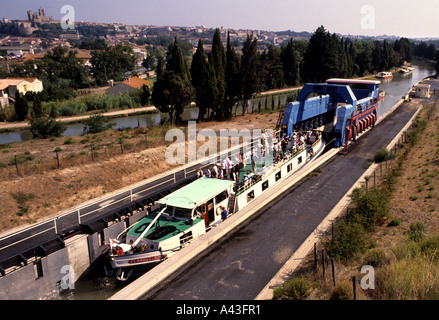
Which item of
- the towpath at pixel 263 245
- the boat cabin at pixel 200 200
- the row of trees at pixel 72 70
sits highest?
the row of trees at pixel 72 70

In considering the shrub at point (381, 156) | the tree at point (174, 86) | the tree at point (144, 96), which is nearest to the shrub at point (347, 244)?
the shrub at point (381, 156)

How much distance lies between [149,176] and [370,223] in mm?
17339

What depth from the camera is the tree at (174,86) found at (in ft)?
133

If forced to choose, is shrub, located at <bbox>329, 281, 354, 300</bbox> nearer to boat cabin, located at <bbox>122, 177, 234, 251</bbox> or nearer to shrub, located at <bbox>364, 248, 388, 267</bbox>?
shrub, located at <bbox>364, 248, 388, 267</bbox>

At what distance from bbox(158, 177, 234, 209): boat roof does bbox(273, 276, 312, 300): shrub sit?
5.94 meters

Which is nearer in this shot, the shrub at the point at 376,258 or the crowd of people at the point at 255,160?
the shrub at the point at 376,258

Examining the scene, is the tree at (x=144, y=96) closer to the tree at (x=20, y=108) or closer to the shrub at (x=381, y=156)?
the tree at (x=20, y=108)

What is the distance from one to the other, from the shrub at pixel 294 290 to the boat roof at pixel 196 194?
594 centimetres

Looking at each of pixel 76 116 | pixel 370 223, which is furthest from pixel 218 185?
pixel 76 116

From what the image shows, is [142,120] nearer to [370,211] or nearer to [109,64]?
[109,64]

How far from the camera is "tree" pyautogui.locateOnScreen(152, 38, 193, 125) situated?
40.4 m

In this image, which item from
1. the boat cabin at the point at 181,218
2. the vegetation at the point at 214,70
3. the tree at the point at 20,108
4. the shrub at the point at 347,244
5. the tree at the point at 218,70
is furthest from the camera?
the tree at the point at 20,108

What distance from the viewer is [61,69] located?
297 feet

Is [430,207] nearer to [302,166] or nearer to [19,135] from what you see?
[302,166]
